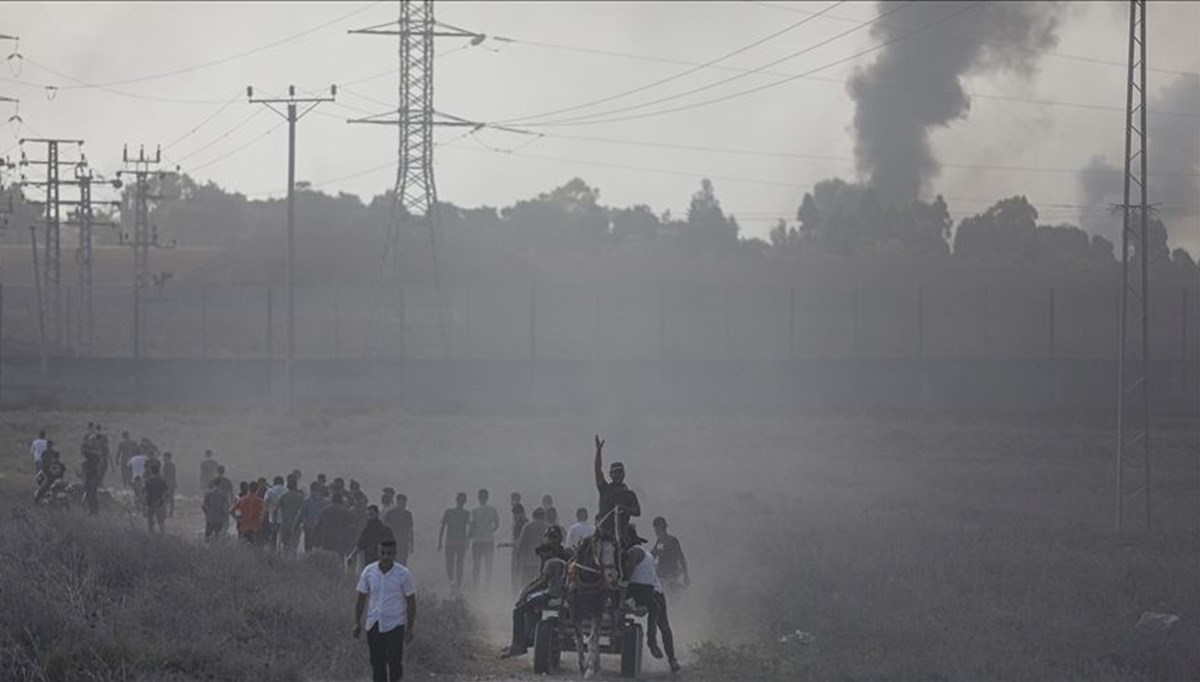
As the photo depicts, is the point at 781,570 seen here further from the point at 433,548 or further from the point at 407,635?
the point at 407,635

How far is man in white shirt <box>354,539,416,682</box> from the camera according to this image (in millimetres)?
16156

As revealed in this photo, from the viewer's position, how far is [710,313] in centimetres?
10144

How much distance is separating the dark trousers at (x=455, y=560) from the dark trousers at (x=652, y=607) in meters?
7.97

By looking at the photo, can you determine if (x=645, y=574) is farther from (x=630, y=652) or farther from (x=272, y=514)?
(x=272, y=514)

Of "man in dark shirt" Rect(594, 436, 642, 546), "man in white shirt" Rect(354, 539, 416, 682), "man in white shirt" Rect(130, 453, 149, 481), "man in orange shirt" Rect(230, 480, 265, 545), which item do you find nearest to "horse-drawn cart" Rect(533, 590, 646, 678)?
"man in dark shirt" Rect(594, 436, 642, 546)

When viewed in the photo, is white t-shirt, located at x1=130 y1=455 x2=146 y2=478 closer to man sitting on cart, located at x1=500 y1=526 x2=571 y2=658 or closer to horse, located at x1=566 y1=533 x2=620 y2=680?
man sitting on cart, located at x1=500 y1=526 x2=571 y2=658

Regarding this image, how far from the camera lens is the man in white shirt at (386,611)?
16.2 metres

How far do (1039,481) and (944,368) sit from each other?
27.2 metres

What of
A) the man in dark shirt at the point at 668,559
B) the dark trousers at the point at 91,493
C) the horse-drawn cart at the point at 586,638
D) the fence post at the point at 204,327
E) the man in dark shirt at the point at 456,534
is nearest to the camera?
the horse-drawn cart at the point at 586,638

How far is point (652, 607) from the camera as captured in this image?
63.8 feet

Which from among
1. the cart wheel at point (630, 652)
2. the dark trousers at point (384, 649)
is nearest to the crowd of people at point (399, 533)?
the dark trousers at point (384, 649)

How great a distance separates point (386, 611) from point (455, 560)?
37.5ft

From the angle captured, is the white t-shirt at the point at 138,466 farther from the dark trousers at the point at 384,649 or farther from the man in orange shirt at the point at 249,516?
the dark trousers at the point at 384,649

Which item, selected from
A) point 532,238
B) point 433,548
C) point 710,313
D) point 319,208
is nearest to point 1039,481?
point 433,548
